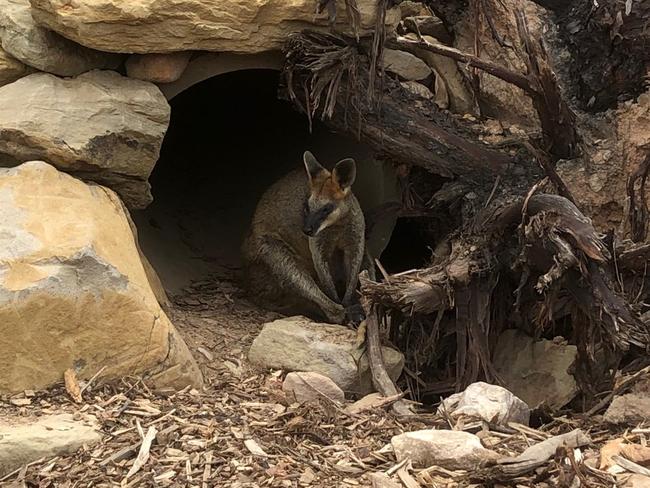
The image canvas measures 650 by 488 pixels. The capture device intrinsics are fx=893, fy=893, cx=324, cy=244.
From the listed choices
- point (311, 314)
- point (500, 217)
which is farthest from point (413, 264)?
point (500, 217)

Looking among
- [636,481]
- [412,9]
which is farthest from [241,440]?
[412,9]

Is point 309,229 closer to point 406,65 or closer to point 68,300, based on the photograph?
point 406,65

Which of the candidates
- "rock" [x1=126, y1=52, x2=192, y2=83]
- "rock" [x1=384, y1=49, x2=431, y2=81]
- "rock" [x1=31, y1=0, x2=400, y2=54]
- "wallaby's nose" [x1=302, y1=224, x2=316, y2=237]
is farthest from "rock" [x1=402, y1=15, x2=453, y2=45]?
"rock" [x1=126, y1=52, x2=192, y2=83]

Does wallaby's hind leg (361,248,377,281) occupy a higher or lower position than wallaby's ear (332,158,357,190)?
lower

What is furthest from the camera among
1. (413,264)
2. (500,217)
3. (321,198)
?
(413,264)

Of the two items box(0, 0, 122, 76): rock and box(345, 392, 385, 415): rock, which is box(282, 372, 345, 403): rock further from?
box(0, 0, 122, 76): rock

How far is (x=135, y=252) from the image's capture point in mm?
5121

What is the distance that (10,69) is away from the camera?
17.9 ft

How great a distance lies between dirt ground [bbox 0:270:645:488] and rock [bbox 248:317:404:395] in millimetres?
149

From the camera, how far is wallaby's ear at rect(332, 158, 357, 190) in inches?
259

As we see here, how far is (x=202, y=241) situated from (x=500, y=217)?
344 cm

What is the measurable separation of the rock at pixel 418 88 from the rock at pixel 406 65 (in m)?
0.06

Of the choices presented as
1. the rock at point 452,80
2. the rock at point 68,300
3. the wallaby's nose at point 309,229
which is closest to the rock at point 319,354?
the rock at point 68,300

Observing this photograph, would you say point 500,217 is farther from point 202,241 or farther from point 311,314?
point 202,241
